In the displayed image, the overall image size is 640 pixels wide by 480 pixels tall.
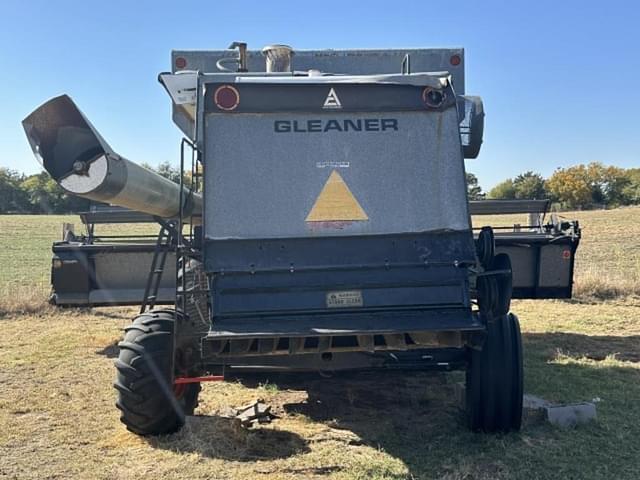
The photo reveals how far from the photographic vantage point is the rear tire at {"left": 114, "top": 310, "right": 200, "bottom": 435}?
4.59 metres

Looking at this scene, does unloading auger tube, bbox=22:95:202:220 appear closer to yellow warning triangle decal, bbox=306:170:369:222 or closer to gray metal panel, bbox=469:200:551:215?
yellow warning triangle decal, bbox=306:170:369:222

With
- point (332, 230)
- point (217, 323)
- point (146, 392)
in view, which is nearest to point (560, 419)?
point (332, 230)

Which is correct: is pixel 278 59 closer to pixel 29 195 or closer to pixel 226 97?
pixel 226 97

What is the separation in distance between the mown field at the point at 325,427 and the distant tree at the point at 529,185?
7298 cm

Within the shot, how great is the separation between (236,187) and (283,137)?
488 millimetres

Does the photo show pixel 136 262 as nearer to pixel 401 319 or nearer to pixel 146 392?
pixel 146 392

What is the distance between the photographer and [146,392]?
4594 mm

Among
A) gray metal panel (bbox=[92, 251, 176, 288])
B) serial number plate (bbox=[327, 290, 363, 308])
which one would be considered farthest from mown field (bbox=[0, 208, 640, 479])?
serial number plate (bbox=[327, 290, 363, 308])

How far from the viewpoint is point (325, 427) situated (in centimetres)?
522

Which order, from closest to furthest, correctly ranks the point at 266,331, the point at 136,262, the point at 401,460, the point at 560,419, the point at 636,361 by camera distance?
1. the point at 266,331
2. the point at 401,460
3. the point at 560,419
4. the point at 636,361
5. the point at 136,262

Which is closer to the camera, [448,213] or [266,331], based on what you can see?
[266,331]

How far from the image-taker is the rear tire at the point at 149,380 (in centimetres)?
459

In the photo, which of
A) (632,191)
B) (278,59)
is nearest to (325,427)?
(278,59)

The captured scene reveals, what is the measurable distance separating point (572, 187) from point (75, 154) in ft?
284
